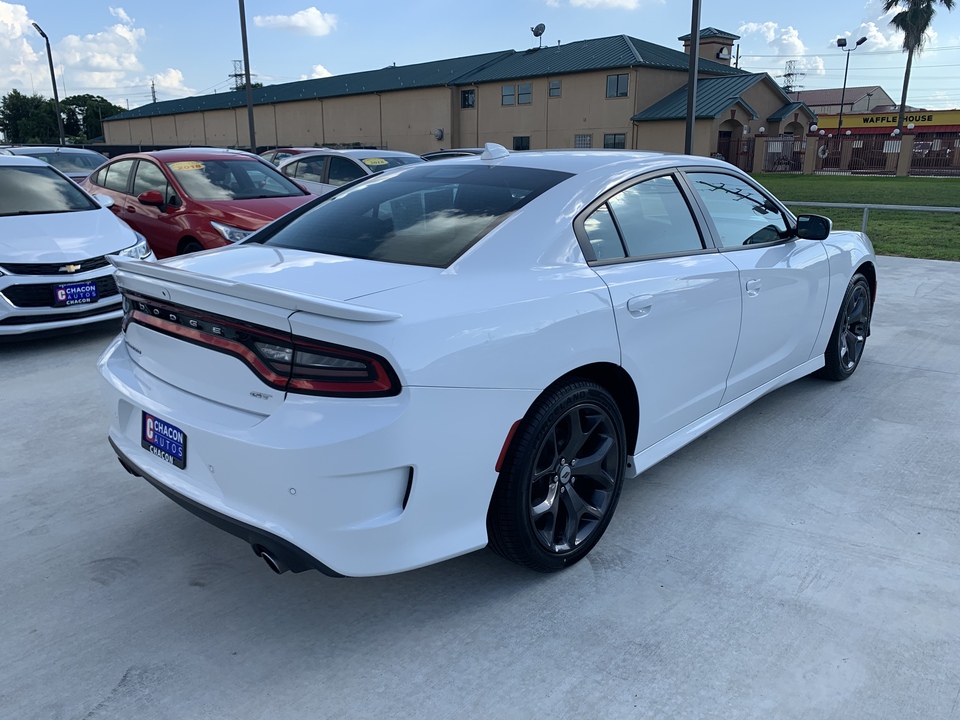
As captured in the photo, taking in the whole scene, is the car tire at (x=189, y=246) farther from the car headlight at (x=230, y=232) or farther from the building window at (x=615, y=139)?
the building window at (x=615, y=139)

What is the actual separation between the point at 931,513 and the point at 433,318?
2.58 m

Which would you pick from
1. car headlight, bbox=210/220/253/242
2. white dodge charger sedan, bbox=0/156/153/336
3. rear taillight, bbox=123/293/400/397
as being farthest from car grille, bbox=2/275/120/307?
rear taillight, bbox=123/293/400/397

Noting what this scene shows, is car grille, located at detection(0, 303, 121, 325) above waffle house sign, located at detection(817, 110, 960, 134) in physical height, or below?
below

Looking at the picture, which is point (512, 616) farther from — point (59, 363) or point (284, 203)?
point (284, 203)

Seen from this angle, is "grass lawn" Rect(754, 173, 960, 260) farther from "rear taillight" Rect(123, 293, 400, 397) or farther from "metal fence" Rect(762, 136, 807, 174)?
"metal fence" Rect(762, 136, 807, 174)

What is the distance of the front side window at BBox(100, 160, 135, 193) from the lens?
8828 millimetres

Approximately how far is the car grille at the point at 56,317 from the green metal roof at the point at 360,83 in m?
41.8

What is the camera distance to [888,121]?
59812mm

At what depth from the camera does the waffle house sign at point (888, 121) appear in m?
53.6

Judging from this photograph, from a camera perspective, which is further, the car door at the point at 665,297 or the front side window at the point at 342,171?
the front side window at the point at 342,171

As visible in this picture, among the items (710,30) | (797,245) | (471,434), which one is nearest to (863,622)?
(471,434)

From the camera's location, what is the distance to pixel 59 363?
5.74 meters

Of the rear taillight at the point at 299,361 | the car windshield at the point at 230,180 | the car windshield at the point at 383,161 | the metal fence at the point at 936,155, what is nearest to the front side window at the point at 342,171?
the car windshield at the point at 383,161

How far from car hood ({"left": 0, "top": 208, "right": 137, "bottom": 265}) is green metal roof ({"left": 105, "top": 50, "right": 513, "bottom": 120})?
134 ft
